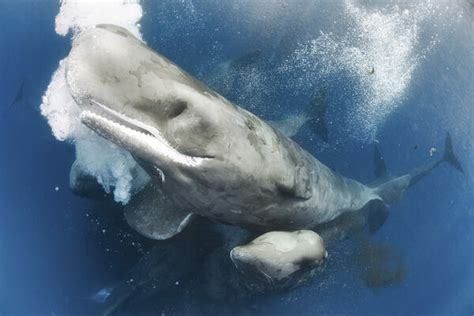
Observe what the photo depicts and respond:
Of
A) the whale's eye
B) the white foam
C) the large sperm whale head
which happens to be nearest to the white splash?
the white foam

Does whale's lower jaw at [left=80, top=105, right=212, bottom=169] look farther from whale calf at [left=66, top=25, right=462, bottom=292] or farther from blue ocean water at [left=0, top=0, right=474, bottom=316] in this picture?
blue ocean water at [left=0, top=0, right=474, bottom=316]

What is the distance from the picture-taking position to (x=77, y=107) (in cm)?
823

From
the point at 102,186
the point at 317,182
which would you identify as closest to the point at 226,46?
the point at 102,186

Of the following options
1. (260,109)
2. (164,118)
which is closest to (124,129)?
(164,118)

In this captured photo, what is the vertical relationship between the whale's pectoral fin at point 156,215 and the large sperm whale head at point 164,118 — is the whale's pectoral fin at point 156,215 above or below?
below

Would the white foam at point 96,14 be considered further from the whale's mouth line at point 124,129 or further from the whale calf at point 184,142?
the whale's mouth line at point 124,129

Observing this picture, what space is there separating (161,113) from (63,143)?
5.47 metres

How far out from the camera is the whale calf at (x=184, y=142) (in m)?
3.47

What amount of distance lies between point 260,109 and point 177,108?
4872mm

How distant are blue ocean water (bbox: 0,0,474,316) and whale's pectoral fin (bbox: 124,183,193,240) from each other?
1.87 meters

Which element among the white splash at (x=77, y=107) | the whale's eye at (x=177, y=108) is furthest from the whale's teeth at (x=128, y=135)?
the white splash at (x=77, y=107)

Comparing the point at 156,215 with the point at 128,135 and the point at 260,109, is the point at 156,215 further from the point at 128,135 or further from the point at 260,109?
the point at 260,109

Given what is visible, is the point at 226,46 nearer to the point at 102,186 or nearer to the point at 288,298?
the point at 102,186

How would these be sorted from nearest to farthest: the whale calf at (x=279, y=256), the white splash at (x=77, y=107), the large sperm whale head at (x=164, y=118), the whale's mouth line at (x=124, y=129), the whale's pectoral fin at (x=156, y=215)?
the large sperm whale head at (x=164, y=118) → the whale's mouth line at (x=124, y=129) → the whale calf at (x=279, y=256) → the whale's pectoral fin at (x=156, y=215) → the white splash at (x=77, y=107)
